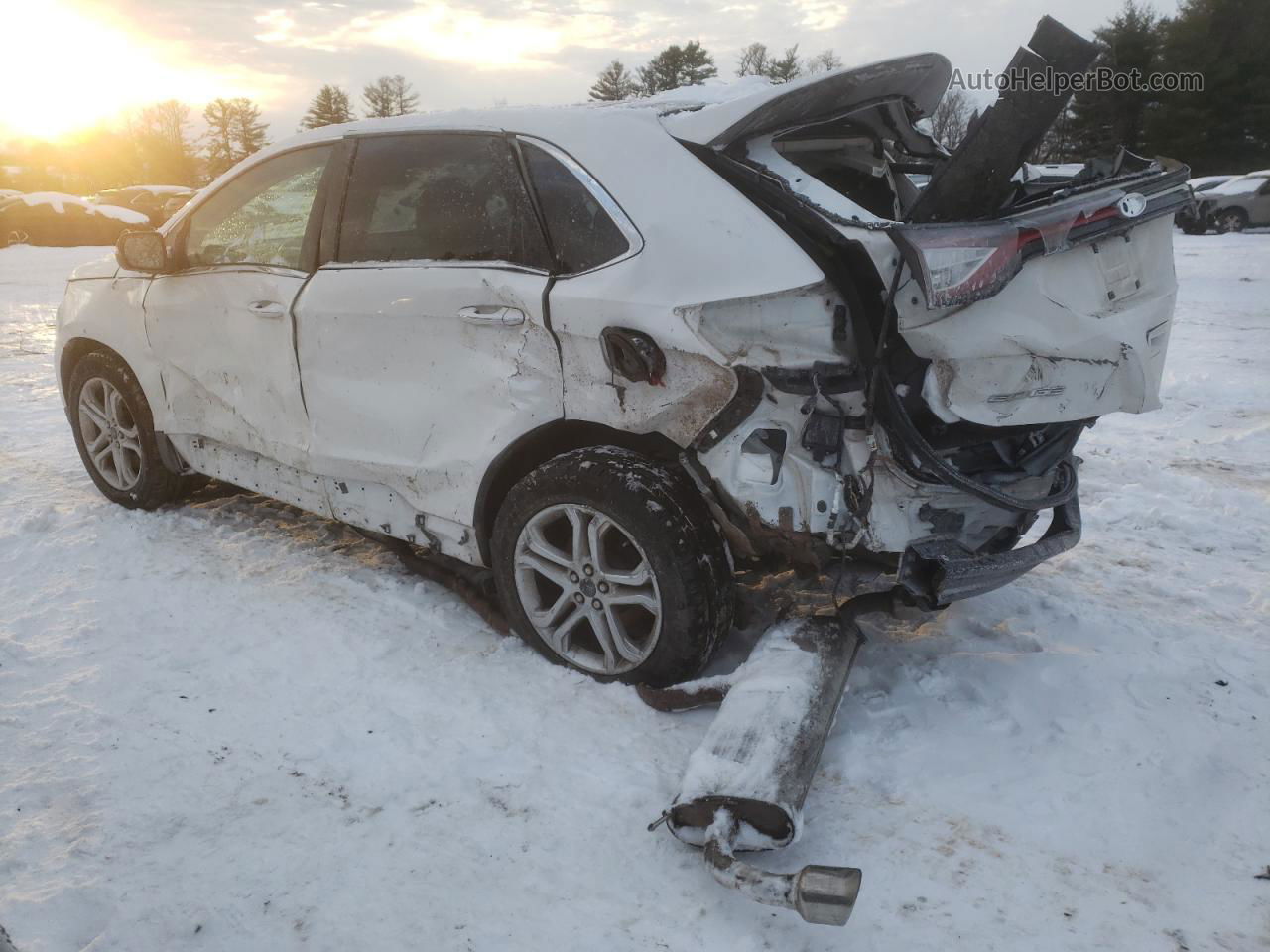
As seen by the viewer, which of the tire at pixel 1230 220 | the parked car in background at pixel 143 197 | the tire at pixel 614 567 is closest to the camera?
the tire at pixel 614 567

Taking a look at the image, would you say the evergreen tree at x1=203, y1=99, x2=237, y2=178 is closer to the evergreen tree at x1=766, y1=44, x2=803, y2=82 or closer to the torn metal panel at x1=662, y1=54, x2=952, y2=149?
the evergreen tree at x1=766, y1=44, x2=803, y2=82

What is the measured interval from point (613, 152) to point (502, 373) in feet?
2.62

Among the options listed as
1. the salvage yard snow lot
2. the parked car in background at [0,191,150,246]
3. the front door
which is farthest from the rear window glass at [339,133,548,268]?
the parked car in background at [0,191,150,246]

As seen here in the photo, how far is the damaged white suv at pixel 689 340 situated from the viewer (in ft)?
8.73

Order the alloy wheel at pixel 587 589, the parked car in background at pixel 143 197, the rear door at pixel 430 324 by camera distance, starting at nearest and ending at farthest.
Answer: the alloy wheel at pixel 587 589
the rear door at pixel 430 324
the parked car in background at pixel 143 197

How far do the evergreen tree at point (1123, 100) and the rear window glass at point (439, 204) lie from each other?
3812 cm

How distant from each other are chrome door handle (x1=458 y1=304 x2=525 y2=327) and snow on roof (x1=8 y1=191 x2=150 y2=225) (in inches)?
856

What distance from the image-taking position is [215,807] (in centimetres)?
263

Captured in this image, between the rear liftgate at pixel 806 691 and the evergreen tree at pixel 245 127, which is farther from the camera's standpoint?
the evergreen tree at pixel 245 127

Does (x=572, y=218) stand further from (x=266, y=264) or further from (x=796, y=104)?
(x=266, y=264)

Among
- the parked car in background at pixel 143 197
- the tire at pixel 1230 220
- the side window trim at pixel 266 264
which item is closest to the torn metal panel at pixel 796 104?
the side window trim at pixel 266 264

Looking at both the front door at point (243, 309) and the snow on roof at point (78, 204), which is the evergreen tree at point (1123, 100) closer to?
the snow on roof at point (78, 204)

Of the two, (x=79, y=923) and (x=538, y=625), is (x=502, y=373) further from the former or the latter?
(x=79, y=923)

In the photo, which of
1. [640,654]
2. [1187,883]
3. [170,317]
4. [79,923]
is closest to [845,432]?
[640,654]
